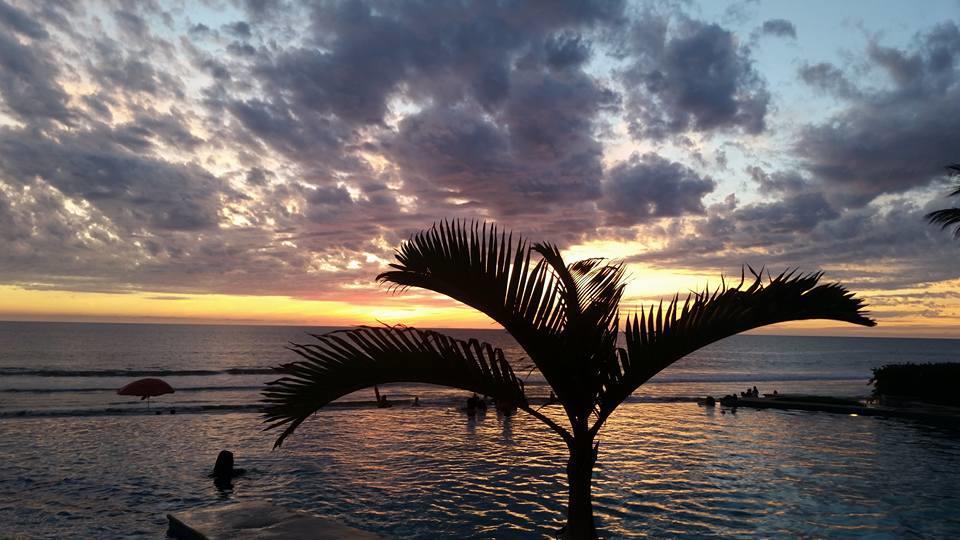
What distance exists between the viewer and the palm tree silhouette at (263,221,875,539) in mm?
4277

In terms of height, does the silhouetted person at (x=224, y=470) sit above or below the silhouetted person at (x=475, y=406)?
below

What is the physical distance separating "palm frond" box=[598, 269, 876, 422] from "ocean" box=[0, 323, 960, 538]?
1191 millimetres

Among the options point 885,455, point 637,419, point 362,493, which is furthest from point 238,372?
point 885,455

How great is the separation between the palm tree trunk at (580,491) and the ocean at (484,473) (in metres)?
1.05

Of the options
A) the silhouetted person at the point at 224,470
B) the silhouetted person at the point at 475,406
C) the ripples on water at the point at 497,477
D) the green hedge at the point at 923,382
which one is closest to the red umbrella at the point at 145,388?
the ripples on water at the point at 497,477

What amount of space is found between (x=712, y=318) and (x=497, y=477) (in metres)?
12.0

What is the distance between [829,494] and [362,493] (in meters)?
10.6

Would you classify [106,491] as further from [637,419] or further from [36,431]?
[637,419]

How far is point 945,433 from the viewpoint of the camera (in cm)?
2094

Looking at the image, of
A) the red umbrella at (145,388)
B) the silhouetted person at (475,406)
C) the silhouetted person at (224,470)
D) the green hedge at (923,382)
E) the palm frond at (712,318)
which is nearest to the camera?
the palm frond at (712,318)

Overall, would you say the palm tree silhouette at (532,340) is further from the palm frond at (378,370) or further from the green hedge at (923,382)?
the green hedge at (923,382)

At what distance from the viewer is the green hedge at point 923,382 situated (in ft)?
83.7

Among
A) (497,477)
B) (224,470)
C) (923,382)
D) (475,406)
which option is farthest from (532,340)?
(923,382)

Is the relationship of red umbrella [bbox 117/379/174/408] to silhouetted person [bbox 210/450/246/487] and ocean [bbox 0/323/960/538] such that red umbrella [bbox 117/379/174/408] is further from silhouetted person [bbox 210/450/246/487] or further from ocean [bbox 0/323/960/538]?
silhouetted person [bbox 210/450/246/487]
